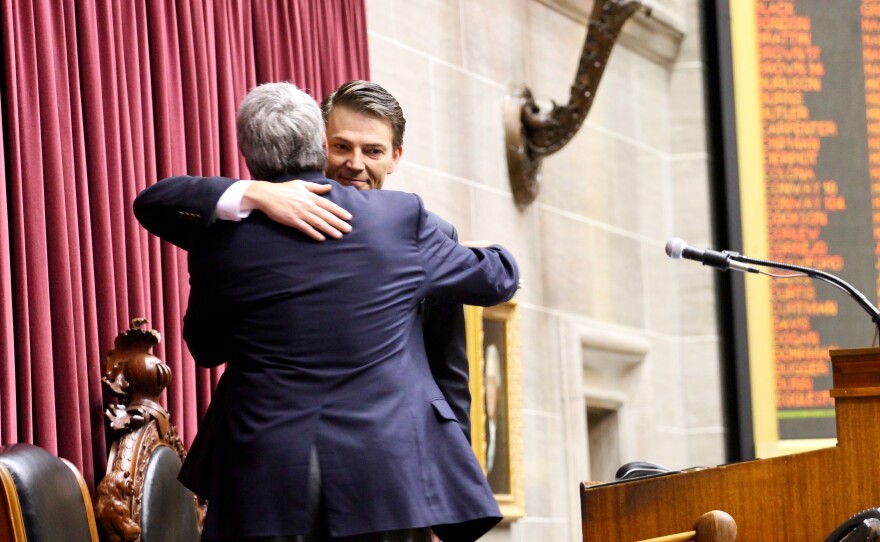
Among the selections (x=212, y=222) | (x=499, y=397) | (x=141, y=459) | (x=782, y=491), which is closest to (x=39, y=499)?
(x=141, y=459)

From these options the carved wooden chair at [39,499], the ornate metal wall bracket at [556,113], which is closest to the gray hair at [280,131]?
the carved wooden chair at [39,499]

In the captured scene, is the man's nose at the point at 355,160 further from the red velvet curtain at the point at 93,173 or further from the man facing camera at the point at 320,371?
the red velvet curtain at the point at 93,173

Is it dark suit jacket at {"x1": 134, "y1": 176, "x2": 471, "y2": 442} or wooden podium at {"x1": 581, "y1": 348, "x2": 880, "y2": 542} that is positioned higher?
dark suit jacket at {"x1": 134, "y1": 176, "x2": 471, "y2": 442}

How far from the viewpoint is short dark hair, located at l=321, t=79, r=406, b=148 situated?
11.8ft

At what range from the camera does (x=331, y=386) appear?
288 centimetres

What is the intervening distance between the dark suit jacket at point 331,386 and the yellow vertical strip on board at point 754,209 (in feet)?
19.2

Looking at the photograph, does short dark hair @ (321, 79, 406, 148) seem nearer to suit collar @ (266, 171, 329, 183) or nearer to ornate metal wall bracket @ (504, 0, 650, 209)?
suit collar @ (266, 171, 329, 183)

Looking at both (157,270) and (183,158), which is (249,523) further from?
(183,158)

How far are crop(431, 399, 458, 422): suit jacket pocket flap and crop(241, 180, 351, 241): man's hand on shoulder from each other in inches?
15.1

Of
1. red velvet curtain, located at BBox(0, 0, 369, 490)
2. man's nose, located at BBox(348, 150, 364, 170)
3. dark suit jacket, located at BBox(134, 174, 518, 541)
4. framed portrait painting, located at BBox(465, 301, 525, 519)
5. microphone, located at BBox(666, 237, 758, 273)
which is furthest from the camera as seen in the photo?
framed portrait painting, located at BBox(465, 301, 525, 519)

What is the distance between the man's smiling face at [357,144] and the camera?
11.8 feet

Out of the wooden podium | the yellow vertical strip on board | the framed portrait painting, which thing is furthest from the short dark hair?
the yellow vertical strip on board

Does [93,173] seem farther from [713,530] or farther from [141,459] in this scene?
[713,530]

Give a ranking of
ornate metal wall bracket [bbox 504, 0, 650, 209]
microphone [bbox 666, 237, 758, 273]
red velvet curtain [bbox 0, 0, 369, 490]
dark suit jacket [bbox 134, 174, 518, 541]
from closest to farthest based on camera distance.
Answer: dark suit jacket [bbox 134, 174, 518, 541], red velvet curtain [bbox 0, 0, 369, 490], microphone [bbox 666, 237, 758, 273], ornate metal wall bracket [bbox 504, 0, 650, 209]
